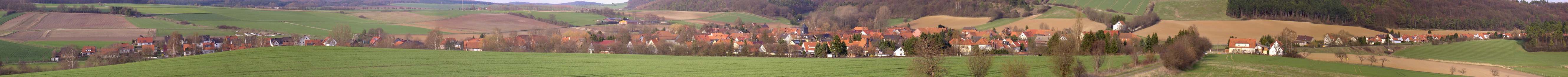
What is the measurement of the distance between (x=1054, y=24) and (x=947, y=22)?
600 cm

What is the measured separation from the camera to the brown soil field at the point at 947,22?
174 ft

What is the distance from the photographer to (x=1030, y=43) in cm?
3775

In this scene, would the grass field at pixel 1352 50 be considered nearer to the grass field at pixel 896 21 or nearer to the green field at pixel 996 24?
the green field at pixel 996 24

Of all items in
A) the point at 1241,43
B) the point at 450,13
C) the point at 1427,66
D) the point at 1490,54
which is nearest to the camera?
the point at 1427,66

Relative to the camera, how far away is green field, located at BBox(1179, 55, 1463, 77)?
2608cm

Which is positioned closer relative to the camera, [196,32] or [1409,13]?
[196,32]

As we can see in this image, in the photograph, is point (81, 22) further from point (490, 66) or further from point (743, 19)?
point (743, 19)

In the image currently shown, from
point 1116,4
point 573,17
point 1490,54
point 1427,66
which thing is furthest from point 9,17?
point 1116,4

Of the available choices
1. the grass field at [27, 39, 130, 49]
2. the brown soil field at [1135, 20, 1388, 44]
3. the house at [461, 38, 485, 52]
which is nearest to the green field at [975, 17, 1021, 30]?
the brown soil field at [1135, 20, 1388, 44]

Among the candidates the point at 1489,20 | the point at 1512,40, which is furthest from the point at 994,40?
the point at 1489,20

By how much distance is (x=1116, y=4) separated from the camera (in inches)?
2331

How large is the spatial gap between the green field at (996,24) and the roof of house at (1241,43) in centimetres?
Result: 1393

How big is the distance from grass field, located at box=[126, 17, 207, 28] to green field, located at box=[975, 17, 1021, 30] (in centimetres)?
3432

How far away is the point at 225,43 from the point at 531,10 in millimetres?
23985
